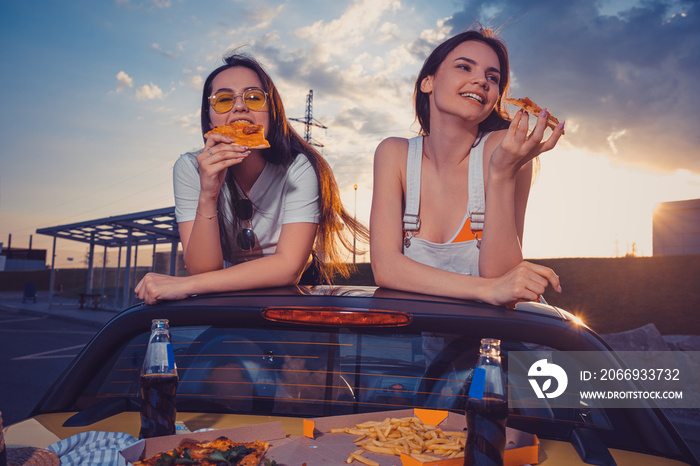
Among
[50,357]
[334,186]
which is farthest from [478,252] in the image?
[50,357]

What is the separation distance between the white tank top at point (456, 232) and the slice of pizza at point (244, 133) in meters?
0.76

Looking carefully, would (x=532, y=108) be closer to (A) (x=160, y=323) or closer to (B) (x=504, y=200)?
(B) (x=504, y=200)

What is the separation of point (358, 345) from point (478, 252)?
1062 millimetres

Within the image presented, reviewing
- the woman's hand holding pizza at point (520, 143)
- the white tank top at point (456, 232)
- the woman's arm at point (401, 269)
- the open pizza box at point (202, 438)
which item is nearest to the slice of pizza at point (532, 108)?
the woman's hand holding pizza at point (520, 143)

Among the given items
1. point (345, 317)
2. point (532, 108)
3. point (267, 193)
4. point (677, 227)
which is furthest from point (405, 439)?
point (677, 227)

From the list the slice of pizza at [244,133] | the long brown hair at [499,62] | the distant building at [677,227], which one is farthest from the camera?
the distant building at [677,227]

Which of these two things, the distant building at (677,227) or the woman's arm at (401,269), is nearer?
the woman's arm at (401,269)

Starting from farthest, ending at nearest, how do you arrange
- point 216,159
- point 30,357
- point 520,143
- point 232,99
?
point 30,357
point 232,99
point 216,159
point 520,143

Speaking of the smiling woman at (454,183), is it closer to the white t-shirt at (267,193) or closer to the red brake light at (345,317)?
the white t-shirt at (267,193)

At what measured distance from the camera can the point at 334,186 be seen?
3037mm

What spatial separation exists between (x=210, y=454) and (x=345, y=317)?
0.47 metres

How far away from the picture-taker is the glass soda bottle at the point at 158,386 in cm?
147

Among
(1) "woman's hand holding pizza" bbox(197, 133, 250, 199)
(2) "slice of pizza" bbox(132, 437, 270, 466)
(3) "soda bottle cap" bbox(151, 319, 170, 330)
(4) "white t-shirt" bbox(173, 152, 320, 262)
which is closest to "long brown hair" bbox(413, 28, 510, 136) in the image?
(4) "white t-shirt" bbox(173, 152, 320, 262)

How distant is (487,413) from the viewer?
1.19m
